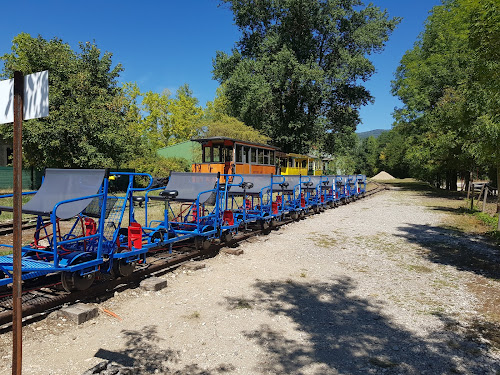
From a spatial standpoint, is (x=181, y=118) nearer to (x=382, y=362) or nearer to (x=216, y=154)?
(x=216, y=154)

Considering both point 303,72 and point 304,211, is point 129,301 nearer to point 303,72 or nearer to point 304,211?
point 304,211

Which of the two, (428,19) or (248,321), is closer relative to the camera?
(248,321)

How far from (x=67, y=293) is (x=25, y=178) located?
26372 millimetres

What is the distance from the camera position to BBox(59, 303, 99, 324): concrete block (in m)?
4.16

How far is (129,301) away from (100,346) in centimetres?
131

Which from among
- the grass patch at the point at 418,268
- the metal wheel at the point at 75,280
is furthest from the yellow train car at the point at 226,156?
the metal wheel at the point at 75,280

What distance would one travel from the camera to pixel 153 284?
213 inches

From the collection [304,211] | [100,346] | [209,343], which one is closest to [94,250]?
[100,346]

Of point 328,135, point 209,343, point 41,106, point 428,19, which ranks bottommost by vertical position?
point 209,343

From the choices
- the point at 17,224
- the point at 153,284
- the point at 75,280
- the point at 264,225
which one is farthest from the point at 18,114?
the point at 264,225

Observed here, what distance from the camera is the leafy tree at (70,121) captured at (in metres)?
19.9

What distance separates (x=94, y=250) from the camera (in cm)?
502

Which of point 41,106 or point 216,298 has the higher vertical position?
point 41,106

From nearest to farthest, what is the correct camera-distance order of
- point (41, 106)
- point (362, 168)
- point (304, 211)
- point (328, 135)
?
point (41, 106), point (304, 211), point (328, 135), point (362, 168)
